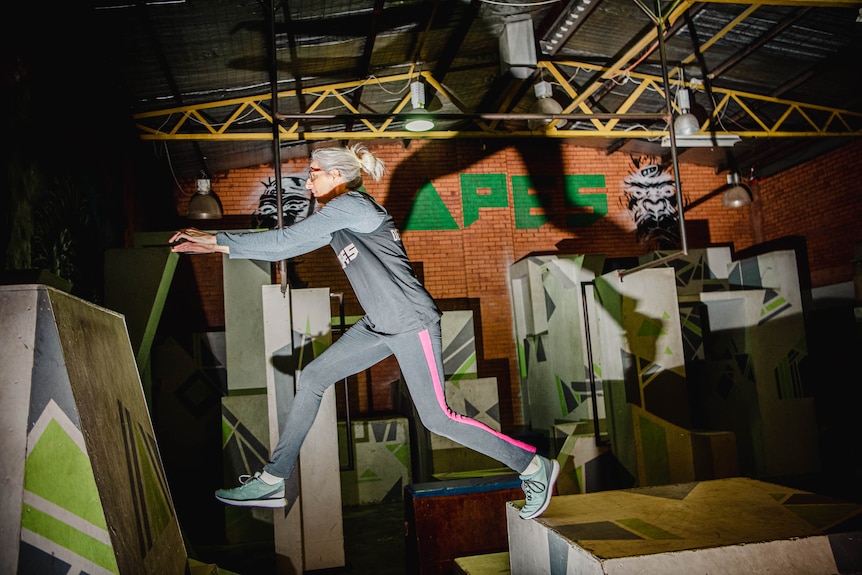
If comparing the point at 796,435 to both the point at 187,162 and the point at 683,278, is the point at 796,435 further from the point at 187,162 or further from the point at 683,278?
the point at 187,162

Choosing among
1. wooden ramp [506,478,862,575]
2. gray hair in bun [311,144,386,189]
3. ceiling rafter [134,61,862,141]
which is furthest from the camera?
ceiling rafter [134,61,862,141]

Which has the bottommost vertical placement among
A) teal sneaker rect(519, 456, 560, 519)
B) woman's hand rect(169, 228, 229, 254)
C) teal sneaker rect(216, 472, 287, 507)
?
→ teal sneaker rect(519, 456, 560, 519)

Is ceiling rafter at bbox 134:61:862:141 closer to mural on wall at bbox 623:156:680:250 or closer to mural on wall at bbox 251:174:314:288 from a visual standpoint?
mural on wall at bbox 251:174:314:288

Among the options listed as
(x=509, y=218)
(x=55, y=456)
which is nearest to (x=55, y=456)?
(x=55, y=456)

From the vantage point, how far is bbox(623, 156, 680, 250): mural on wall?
10.3m

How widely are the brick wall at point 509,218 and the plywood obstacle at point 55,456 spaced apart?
697 centimetres

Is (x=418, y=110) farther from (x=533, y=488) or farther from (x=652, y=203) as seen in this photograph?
(x=533, y=488)

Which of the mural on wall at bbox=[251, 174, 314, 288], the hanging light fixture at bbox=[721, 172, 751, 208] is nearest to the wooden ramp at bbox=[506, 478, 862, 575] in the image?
the hanging light fixture at bbox=[721, 172, 751, 208]

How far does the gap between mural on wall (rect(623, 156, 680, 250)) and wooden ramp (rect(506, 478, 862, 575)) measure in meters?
8.06

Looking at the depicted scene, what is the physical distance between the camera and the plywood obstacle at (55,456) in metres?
1.59

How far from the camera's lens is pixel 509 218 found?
9.84 m

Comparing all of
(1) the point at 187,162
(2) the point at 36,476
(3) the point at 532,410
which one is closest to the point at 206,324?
(1) the point at 187,162

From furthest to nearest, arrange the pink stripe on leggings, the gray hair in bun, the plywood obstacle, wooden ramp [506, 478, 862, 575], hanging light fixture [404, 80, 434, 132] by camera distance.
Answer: hanging light fixture [404, 80, 434, 132]
the gray hair in bun
the pink stripe on leggings
wooden ramp [506, 478, 862, 575]
the plywood obstacle

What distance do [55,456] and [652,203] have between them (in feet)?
33.5
